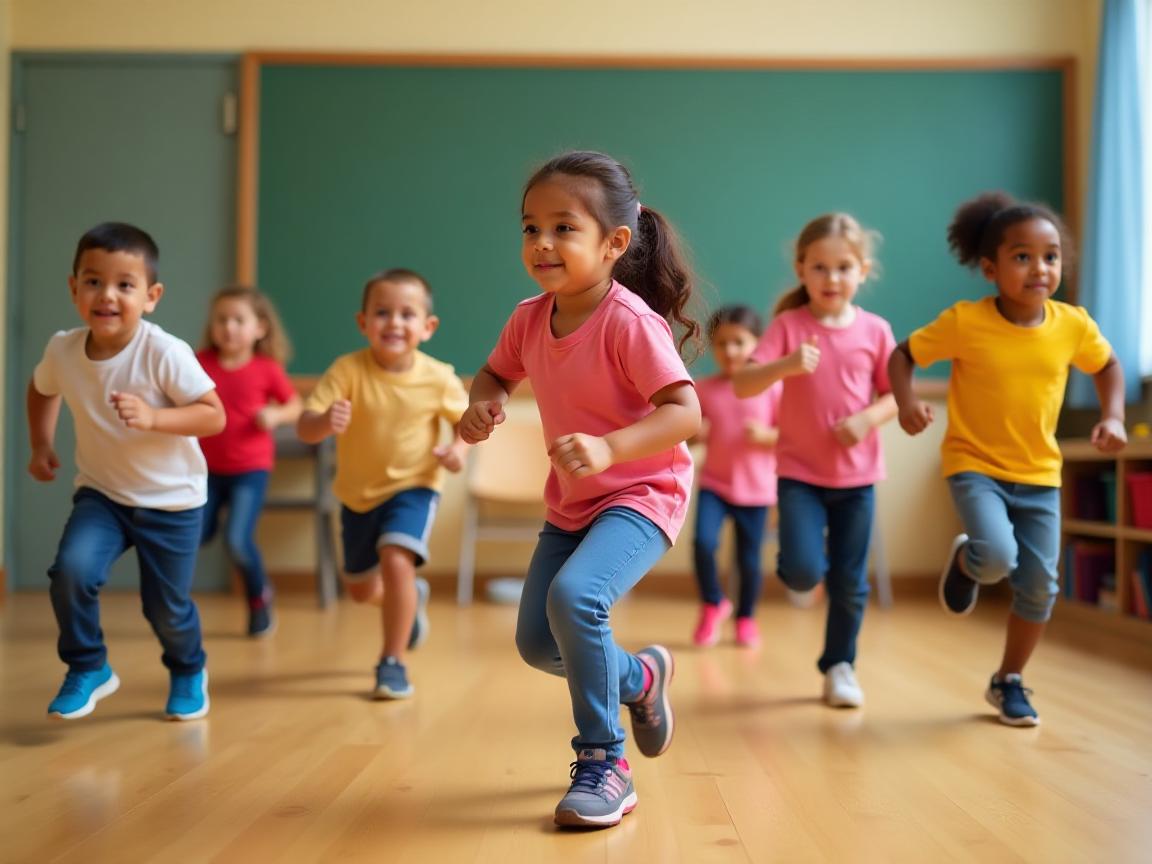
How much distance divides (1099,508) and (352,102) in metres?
3.58

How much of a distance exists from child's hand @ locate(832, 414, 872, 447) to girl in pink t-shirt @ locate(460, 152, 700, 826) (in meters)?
0.80

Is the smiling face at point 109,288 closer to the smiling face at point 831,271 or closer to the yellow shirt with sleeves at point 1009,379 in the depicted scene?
the smiling face at point 831,271

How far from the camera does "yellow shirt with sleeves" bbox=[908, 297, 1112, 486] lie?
2484 mm

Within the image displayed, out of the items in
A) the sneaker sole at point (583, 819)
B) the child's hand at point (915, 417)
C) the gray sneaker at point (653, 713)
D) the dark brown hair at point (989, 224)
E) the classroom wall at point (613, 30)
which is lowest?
the sneaker sole at point (583, 819)

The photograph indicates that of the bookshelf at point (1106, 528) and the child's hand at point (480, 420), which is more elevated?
the child's hand at point (480, 420)

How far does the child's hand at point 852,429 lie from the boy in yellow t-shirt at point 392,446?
923mm

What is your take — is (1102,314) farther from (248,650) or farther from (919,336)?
(248,650)

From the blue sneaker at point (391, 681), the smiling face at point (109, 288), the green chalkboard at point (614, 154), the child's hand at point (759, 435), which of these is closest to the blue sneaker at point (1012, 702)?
the blue sneaker at point (391, 681)

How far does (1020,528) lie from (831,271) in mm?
760

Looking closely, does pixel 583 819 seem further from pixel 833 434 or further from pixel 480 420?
pixel 833 434

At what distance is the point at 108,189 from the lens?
17.1 ft

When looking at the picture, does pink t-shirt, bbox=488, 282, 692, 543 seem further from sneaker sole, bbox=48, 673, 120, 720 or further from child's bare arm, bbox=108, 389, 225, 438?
sneaker sole, bbox=48, 673, 120, 720

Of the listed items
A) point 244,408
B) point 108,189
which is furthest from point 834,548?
point 108,189

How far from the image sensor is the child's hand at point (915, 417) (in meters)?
2.45
